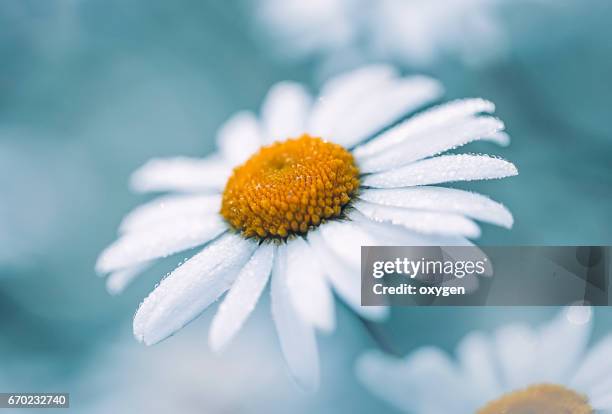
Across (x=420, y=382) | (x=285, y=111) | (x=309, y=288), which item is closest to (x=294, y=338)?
(x=309, y=288)

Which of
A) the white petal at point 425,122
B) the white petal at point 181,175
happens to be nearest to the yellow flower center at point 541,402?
the white petal at point 425,122

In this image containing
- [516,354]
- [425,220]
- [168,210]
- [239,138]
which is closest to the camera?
[425,220]

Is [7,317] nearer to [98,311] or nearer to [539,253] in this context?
[98,311]

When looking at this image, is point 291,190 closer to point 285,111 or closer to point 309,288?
point 309,288

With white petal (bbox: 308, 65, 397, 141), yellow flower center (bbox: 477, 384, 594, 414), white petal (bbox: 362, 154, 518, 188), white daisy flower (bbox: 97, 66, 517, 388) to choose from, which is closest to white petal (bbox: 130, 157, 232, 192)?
white daisy flower (bbox: 97, 66, 517, 388)

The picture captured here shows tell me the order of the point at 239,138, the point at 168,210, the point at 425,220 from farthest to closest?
the point at 239,138 < the point at 168,210 < the point at 425,220

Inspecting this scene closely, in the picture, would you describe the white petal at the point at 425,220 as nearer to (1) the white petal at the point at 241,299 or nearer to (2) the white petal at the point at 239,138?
(1) the white petal at the point at 241,299
